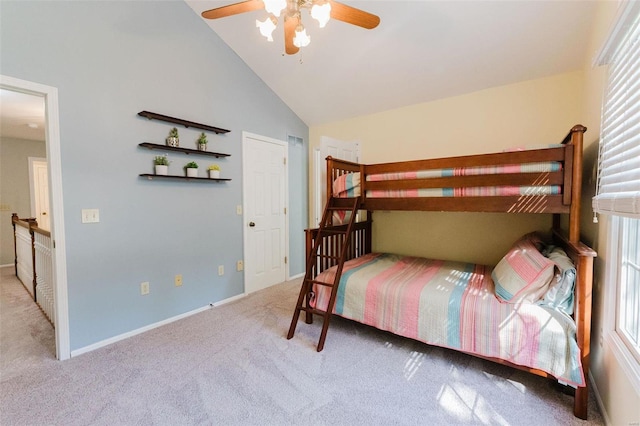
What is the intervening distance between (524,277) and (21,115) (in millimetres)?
→ 6140

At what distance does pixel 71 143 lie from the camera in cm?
211

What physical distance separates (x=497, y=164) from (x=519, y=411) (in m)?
1.57

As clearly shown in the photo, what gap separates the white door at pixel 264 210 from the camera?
11.3 feet

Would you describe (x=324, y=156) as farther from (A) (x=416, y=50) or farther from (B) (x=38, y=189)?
(B) (x=38, y=189)

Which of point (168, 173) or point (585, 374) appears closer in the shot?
point (585, 374)

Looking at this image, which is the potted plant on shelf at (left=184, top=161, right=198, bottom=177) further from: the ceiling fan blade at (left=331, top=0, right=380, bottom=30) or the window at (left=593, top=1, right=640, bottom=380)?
the window at (left=593, top=1, right=640, bottom=380)

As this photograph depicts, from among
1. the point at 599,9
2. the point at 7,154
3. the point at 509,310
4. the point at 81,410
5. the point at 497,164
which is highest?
the point at 599,9

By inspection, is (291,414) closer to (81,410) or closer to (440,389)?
(440,389)

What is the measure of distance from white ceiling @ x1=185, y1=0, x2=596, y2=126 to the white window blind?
106 cm

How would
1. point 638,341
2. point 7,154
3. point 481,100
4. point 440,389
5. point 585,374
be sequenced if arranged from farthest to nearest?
1. point 7,154
2. point 481,100
3. point 440,389
4. point 585,374
5. point 638,341

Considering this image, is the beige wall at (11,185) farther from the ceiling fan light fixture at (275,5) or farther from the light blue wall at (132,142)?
the ceiling fan light fixture at (275,5)

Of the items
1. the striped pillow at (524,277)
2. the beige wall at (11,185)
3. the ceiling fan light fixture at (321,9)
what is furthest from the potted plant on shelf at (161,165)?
the beige wall at (11,185)

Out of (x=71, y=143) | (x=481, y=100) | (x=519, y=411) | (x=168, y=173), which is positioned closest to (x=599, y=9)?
(x=481, y=100)

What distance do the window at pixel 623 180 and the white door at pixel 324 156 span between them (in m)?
2.26
